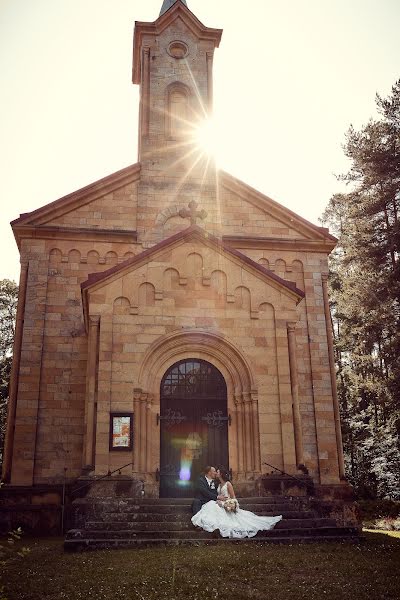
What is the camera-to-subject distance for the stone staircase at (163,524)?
410 inches

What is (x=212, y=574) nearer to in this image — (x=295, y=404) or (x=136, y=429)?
(x=136, y=429)

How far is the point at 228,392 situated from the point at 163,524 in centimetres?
443

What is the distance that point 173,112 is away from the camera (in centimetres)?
2091

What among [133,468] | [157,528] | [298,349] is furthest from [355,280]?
[157,528]

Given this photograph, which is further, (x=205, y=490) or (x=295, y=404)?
(x=295, y=404)

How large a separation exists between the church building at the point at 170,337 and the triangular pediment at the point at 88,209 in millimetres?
46

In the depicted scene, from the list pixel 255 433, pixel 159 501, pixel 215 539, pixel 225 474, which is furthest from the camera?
pixel 225 474

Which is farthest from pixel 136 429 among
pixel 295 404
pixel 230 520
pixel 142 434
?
pixel 295 404

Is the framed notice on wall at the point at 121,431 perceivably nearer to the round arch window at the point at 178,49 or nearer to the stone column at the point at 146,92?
the stone column at the point at 146,92

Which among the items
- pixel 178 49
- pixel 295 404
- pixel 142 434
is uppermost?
pixel 178 49

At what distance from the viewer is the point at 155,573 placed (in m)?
8.02

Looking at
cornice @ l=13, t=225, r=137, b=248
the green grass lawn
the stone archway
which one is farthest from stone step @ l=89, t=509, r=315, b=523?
cornice @ l=13, t=225, r=137, b=248

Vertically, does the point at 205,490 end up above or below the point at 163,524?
above

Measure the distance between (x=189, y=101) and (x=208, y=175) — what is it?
11.6 ft
